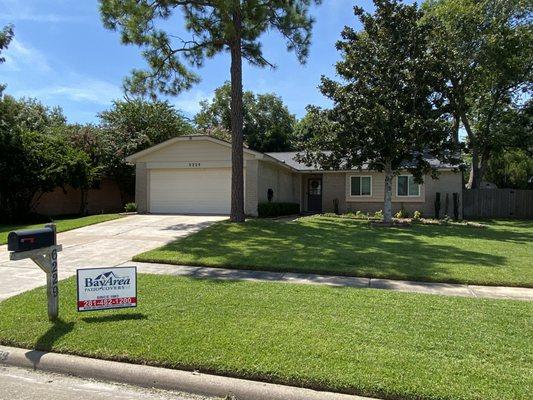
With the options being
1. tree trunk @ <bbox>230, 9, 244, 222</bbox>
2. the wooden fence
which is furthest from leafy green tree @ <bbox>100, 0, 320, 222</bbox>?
the wooden fence

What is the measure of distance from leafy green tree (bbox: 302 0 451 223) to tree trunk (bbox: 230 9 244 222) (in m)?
4.23

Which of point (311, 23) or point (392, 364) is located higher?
point (311, 23)

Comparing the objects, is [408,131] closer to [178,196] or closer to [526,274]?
[526,274]

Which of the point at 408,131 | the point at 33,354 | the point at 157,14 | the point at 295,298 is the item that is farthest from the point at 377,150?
the point at 33,354

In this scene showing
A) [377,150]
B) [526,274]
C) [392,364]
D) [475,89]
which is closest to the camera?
[392,364]

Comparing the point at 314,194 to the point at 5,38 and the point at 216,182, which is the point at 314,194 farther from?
the point at 5,38

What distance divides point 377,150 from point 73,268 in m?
12.6

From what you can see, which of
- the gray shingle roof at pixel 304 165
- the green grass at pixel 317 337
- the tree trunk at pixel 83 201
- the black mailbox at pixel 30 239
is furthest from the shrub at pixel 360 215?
the black mailbox at pixel 30 239

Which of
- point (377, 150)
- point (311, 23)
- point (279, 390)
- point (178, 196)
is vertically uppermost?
point (311, 23)

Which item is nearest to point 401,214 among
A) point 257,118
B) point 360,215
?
point 360,215

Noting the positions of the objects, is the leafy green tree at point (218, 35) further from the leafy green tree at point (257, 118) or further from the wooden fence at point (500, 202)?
the leafy green tree at point (257, 118)

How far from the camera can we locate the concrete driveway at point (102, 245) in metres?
8.05

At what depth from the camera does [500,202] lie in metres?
26.5

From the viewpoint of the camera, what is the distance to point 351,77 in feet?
60.7
